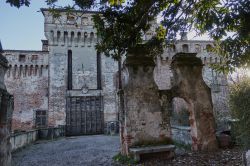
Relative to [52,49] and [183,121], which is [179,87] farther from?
[52,49]

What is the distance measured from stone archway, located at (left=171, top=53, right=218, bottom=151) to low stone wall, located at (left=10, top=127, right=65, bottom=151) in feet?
27.2

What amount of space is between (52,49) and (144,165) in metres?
18.0

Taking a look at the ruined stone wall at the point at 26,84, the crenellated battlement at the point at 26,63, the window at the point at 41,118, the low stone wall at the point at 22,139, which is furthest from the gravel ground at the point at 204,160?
the crenellated battlement at the point at 26,63

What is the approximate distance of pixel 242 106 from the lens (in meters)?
5.61

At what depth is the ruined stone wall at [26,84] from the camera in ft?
67.9

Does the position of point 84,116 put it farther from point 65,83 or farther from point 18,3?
point 18,3

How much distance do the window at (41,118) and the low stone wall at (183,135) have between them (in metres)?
13.2

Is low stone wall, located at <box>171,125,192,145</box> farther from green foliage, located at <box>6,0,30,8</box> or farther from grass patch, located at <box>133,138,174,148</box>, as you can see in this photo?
green foliage, located at <box>6,0,30,8</box>

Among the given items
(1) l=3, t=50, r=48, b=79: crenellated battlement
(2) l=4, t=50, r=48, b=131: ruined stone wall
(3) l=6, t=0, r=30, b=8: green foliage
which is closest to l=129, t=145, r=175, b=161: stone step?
(3) l=6, t=0, r=30, b=8: green foliage

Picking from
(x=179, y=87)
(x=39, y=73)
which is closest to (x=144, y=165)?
(x=179, y=87)

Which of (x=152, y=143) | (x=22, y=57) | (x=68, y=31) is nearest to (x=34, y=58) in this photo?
(x=22, y=57)

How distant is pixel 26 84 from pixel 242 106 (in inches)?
774

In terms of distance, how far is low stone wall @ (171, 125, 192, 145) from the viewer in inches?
377

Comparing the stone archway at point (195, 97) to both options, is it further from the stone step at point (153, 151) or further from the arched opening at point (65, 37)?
the arched opening at point (65, 37)
